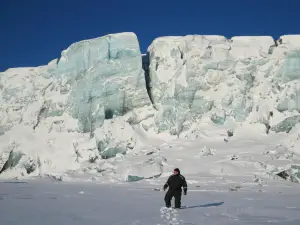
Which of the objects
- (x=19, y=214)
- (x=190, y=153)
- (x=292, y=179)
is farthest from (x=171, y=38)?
(x=19, y=214)

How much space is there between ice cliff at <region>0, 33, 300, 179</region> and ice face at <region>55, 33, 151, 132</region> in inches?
4.1

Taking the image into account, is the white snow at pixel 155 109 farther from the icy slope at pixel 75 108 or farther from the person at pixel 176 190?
the person at pixel 176 190

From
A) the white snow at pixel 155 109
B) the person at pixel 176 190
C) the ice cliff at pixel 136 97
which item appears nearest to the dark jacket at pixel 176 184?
the person at pixel 176 190

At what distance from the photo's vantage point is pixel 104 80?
37.7 meters

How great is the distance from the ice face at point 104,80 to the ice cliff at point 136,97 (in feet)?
0.34

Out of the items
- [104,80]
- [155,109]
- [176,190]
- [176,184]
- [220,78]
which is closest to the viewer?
[176,190]

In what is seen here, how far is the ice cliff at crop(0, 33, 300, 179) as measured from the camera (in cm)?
3314

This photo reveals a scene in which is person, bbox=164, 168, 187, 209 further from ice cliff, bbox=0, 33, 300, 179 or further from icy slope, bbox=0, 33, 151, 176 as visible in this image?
icy slope, bbox=0, 33, 151, 176

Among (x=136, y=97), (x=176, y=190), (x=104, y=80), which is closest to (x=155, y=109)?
(x=136, y=97)

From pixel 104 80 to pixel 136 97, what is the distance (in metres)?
3.86

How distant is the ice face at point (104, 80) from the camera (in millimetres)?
36969

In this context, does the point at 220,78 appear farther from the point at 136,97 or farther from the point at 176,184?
the point at 176,184

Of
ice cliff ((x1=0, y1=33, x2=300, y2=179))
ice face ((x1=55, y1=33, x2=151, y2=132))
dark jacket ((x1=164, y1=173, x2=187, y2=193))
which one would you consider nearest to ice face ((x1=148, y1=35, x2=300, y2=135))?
ice cliff ((x1=0, y1=33, x2=300, y2=179))

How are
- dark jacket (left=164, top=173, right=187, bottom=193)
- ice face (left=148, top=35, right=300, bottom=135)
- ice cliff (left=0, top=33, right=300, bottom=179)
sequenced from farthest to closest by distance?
ice face (left=148, top=35, right=300, bottom=135)
ice cliff (left=0, top=33, right=300, bottom=179)
dark jacket (left=164, top=173, right=187, bottom=193)
